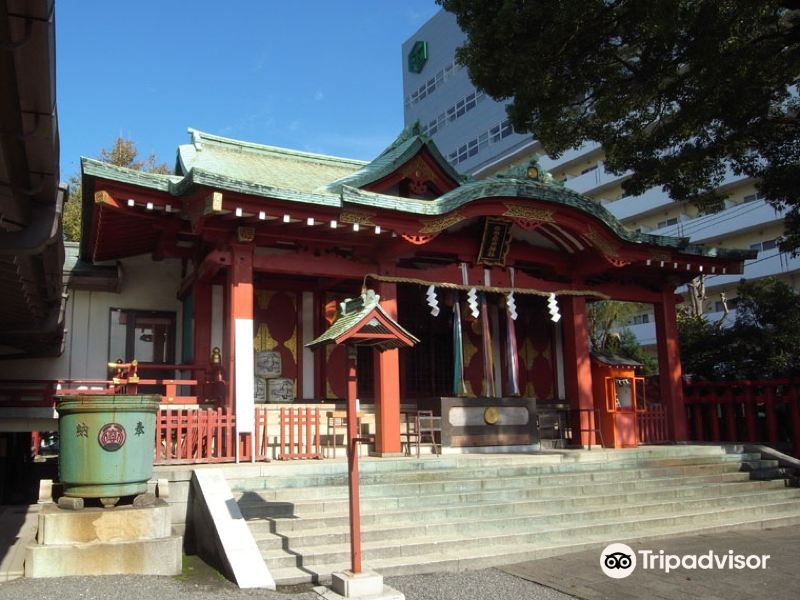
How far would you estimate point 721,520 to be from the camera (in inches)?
368

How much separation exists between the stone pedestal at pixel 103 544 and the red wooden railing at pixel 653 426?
10641 mm

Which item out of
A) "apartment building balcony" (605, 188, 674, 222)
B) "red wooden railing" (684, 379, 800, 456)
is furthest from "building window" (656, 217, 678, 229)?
"red wooden railing" (684, 379, 800, 456)

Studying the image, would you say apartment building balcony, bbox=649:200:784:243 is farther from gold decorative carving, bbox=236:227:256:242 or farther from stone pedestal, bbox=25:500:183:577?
stone pedestal, bbox=25:500:183:577

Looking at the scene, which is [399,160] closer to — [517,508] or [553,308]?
[553,308]

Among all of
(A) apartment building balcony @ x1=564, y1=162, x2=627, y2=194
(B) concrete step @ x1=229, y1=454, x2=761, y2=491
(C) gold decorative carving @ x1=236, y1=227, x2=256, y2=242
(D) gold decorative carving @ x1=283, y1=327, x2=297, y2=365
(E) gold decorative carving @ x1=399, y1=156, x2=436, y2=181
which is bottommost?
(B) concrete step @ x1=229, y1=454, x2=761, y2=491

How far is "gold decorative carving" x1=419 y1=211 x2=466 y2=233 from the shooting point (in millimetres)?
11484

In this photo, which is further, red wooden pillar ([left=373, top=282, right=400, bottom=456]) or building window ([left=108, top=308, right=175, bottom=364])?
building window ([left=108, top=308, right=175, bottom=364])

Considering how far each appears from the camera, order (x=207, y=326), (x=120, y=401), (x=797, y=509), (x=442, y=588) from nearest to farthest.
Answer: (x=442, y=588) < (x=120, y=401) < (x=797, y=509) < (x=207, y=326)

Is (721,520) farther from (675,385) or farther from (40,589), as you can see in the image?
(40,589)

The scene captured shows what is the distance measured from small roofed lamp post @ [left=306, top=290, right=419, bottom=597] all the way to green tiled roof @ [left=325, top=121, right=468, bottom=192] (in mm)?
5202

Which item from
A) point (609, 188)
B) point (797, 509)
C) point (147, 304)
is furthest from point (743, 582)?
point (609, 188)

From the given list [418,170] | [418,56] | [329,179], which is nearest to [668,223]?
[418,56]

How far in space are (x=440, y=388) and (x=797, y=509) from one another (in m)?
6.96

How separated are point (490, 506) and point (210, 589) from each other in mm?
3721
